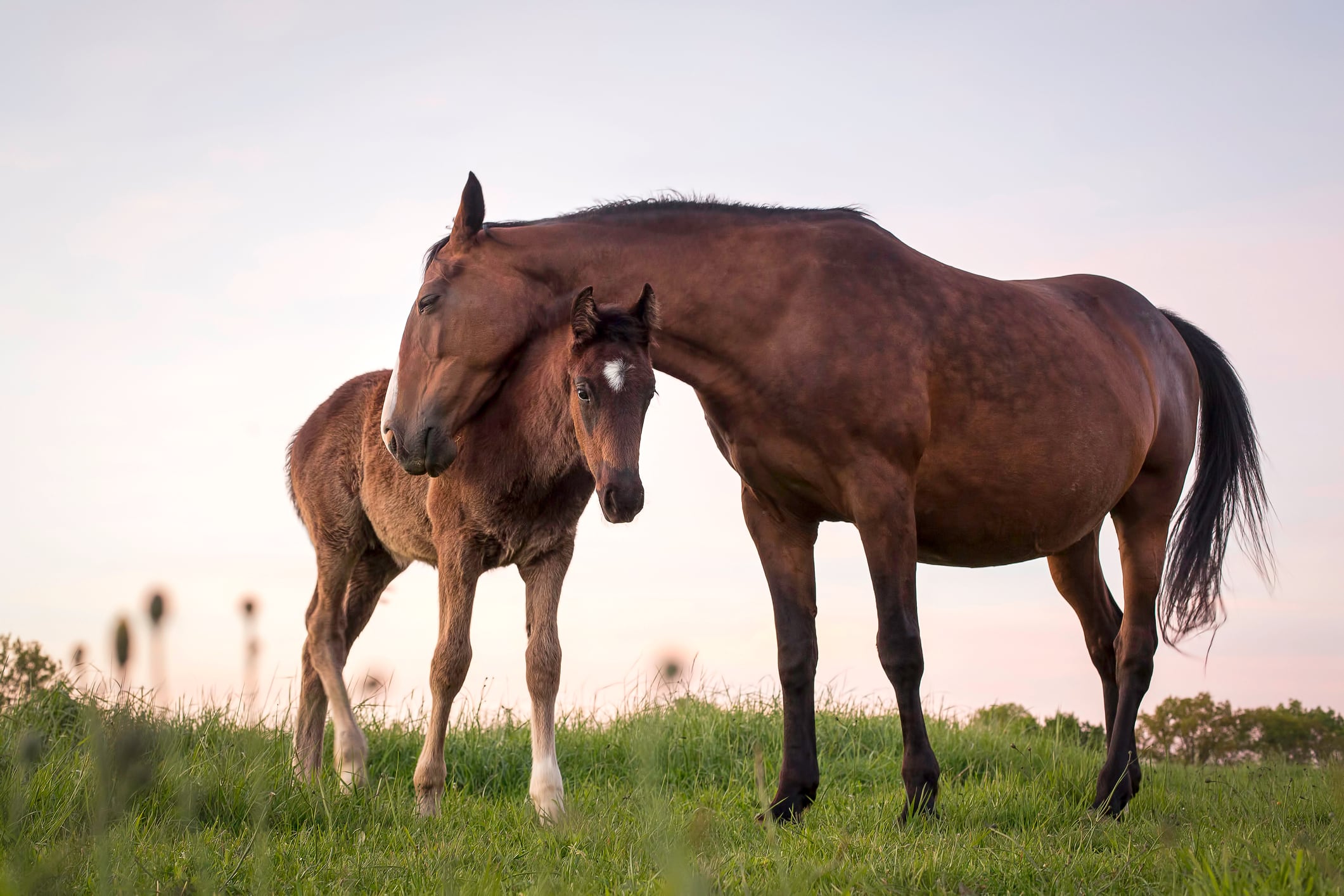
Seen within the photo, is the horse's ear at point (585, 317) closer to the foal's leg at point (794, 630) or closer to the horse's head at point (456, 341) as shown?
the horse's head at point (456, 341)

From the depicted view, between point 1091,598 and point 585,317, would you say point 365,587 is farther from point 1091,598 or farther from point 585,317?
point 1091,598

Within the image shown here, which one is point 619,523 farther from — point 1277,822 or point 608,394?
point 1277,822

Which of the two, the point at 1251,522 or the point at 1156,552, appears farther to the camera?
the point at 1251,522

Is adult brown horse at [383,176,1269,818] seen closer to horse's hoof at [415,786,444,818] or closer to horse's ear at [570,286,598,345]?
horse's ear at [570,286,598,345]

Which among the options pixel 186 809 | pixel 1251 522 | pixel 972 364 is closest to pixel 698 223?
pixel 972 364

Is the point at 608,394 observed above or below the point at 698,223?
below

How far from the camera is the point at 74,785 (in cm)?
507

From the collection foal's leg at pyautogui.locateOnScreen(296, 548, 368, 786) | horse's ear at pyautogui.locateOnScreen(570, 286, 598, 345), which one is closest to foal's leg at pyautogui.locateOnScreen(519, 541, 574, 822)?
foal's leg at pyautogui.locateOnScreen(296, 548, 368, 786)

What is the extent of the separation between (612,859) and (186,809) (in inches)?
88.3

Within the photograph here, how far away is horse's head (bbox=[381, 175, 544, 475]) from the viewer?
596 cm

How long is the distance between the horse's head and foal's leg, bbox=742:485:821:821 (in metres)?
1.62

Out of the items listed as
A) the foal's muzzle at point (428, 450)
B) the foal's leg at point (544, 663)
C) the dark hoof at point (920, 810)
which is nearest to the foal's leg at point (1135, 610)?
the dark hoof at point (920, 810)

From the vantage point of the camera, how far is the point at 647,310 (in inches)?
213

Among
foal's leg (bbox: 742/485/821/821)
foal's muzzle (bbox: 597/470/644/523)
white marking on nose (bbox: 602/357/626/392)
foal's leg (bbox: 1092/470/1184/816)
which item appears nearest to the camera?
foal's muzzle (bbox: 597/470/644/523)
